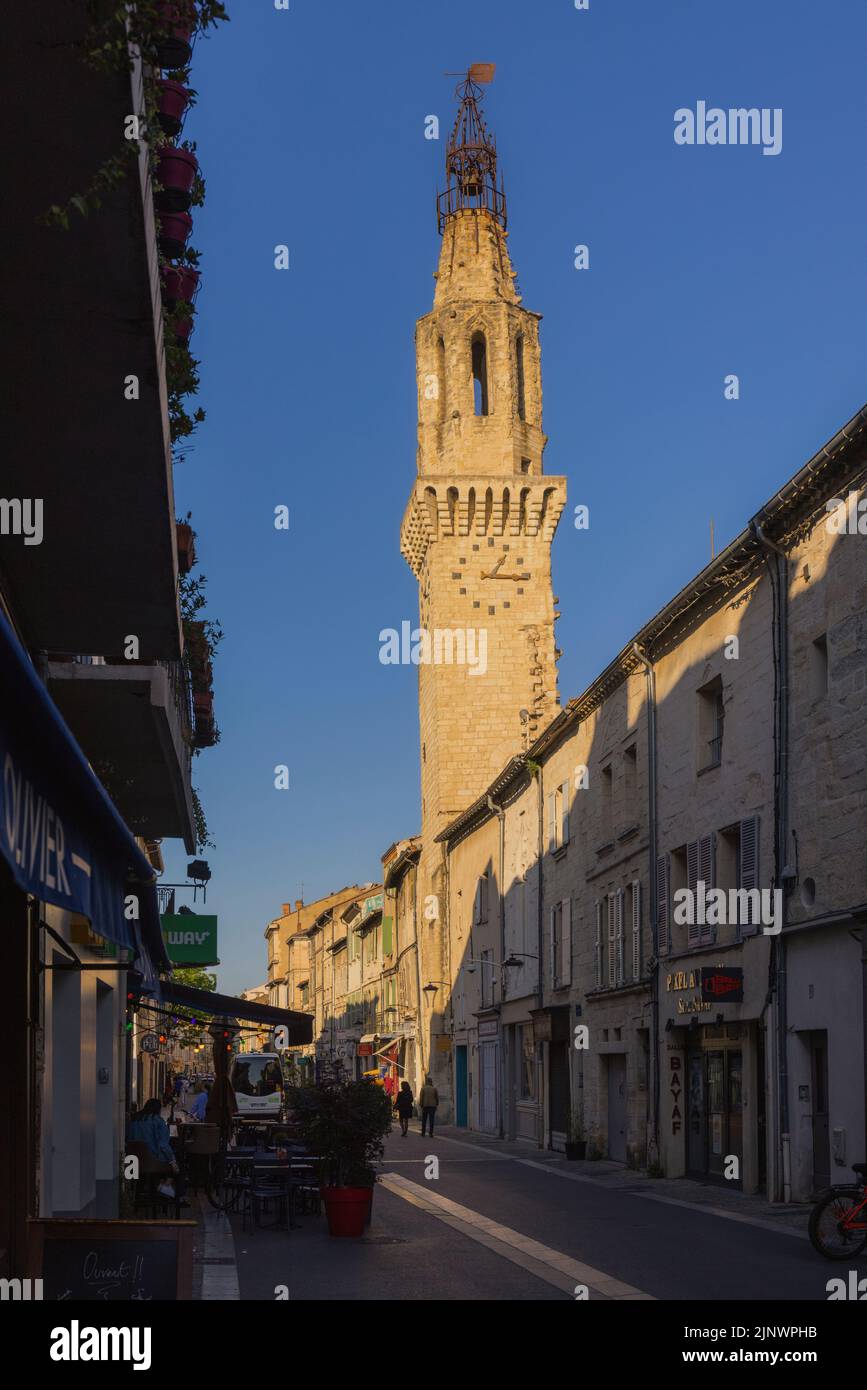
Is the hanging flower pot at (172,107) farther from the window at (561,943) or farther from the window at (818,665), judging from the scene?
the window at (561,943)

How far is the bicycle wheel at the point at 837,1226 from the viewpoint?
539 inches

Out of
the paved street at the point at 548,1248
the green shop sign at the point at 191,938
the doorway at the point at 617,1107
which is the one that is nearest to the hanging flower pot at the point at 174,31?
the paved street at the point at 548,1248

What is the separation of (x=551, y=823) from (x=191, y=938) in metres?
14.1

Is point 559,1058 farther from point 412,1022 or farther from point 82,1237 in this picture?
point 82,1237

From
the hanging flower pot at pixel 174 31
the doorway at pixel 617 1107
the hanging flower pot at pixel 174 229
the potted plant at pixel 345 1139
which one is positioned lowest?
the doorway at pixel 617 1107

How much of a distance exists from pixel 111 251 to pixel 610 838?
23.7m

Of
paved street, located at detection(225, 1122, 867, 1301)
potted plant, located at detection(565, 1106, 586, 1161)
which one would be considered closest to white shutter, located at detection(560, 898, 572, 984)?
potted plant, located at detection(565, 1106, 586, 1161)

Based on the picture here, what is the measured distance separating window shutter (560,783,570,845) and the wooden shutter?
38.4ft

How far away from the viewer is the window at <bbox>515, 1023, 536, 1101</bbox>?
122 ft

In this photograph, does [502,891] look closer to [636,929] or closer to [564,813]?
[564,813]

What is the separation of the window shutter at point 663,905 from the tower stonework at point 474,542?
23.7 m

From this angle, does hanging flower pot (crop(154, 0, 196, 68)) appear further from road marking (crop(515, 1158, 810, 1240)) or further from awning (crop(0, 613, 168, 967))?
road marking (crop(515, 1158, 810, 1240))
